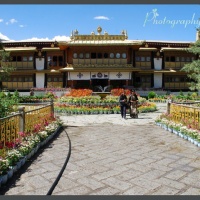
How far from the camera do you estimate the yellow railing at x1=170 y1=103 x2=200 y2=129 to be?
9.19m

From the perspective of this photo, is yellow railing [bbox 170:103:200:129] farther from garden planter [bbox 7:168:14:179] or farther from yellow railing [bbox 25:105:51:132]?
garden planter [bbox 7:168:14:179]

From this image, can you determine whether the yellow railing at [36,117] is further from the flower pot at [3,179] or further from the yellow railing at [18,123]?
Answer: the flower pot at [3,179]

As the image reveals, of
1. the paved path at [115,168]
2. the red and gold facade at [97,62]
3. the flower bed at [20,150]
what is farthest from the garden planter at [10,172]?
the red and gold facade at [97,62]

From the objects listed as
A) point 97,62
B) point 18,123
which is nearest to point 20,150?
point 18,123

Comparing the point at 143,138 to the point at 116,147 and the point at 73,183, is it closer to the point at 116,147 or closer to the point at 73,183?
the point at 116,147

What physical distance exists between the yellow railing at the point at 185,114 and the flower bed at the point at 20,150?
5148mm

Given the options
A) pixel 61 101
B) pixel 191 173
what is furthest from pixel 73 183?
pixel 61 101

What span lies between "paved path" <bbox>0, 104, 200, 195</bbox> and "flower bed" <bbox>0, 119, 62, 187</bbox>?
0.61ft

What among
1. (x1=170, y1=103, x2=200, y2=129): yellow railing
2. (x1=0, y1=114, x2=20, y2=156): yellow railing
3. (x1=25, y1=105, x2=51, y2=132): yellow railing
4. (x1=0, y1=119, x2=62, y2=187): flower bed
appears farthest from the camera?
(x1=170, y1=103, x2=200, y2=129): yellow railing

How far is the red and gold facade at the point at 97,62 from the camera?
102 ft

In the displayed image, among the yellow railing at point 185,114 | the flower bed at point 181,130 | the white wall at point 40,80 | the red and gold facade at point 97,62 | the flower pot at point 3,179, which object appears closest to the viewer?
the flower pot at point 3,179

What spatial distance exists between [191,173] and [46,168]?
316 centimetres

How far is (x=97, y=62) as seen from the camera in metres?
31.1

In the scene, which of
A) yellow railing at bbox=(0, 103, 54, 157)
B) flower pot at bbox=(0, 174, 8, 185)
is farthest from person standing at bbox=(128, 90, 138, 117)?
flower pot at bbox=(0, 174, 8, 185)
